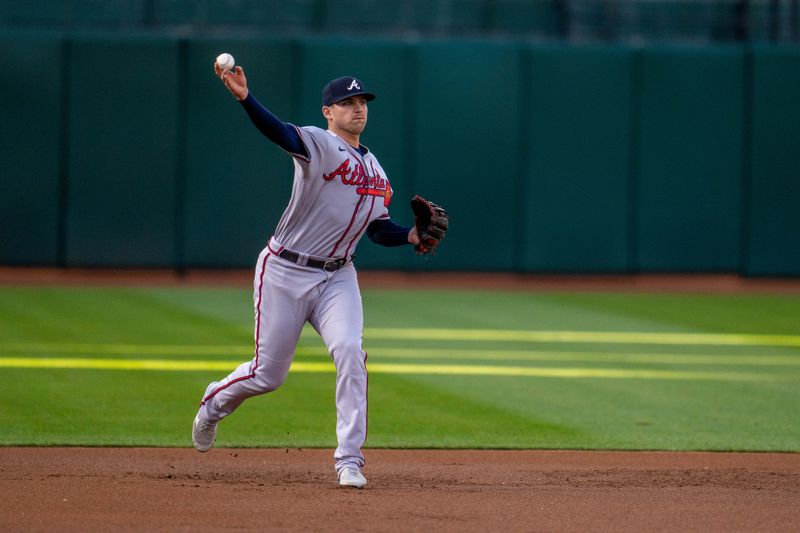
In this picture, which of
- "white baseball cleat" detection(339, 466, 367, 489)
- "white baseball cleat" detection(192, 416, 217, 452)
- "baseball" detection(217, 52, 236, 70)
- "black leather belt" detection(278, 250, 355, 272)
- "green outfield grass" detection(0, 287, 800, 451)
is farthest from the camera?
"green outfield grass" detection(0, 287, 800, 451)

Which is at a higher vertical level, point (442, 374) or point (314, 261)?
point (314, 261)

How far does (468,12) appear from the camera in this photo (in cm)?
2056

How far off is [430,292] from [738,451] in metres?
9.89

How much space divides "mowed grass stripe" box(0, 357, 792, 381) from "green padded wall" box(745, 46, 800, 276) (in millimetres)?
8142

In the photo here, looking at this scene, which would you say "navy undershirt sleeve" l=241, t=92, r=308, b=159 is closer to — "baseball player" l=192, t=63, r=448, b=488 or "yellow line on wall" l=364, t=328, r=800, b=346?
"baseball player" l=192, t=63, r=448, b=488

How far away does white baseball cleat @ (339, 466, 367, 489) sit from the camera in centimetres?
628

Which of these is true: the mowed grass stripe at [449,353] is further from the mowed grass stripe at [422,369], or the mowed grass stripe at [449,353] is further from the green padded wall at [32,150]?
the green padded wall at [32,150]

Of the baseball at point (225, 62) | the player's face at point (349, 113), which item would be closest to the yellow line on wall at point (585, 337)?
the player's face at point (349, 113)

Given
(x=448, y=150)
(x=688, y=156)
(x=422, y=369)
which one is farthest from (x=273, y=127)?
(x=688, y=156)

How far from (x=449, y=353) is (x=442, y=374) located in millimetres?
1180

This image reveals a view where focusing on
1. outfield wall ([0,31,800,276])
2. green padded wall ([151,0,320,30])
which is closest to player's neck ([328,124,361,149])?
outfield wall ([0,31,800,276])

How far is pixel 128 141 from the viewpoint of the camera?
A: 18172 millimetres

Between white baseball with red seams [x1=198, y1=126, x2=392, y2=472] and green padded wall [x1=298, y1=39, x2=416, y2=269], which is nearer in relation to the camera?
white baseball with red seams [x1=198, y1=126, x2=392, y2=472]

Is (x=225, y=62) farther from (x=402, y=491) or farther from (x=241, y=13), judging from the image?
(x=241, y=13)
